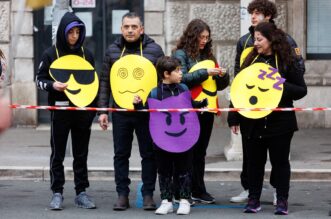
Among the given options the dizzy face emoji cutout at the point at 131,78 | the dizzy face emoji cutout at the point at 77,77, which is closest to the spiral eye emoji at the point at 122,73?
the dizzy face emoji cutout at the point at 131,78

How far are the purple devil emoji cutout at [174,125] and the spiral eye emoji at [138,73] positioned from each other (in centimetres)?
32

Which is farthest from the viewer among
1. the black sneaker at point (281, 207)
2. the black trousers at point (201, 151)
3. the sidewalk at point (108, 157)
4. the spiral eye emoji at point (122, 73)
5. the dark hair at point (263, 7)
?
the sidewalk at point (108, 157)

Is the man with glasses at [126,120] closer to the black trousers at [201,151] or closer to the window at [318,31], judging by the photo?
the black trousers at [201,151]

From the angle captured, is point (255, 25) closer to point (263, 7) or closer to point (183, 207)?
point (263, 7)

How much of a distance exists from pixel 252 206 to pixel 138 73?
1.62 meters

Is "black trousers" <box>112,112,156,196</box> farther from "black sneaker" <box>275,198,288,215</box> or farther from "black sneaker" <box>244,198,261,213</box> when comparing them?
"black sneaker" <box>275,198,288,215</box>

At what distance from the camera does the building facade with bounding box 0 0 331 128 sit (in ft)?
46.1

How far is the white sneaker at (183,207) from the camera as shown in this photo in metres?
8.50

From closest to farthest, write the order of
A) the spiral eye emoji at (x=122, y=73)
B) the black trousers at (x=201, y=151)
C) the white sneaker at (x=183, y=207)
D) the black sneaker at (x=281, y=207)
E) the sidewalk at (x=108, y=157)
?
the black sneaker at (x=281, y=207), the white sneaker at (x=183, y=207), the spiral eye emoji at (x=122, y=73), the black trousers at (x=201, y=151), the sidewalk at (x=108, y=157)

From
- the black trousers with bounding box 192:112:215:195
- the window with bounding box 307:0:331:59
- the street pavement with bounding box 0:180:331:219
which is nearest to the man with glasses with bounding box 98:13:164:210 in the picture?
the street pavement with bounding box 0:180:331:219

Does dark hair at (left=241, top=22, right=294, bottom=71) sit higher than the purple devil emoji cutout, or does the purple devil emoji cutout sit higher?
dark hair at (left=241, top=22, right=294, bottom=71)

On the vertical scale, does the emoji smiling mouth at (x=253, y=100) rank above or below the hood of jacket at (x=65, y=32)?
below

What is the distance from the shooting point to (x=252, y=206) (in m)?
8.53

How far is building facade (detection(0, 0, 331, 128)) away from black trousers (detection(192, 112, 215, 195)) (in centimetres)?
498
